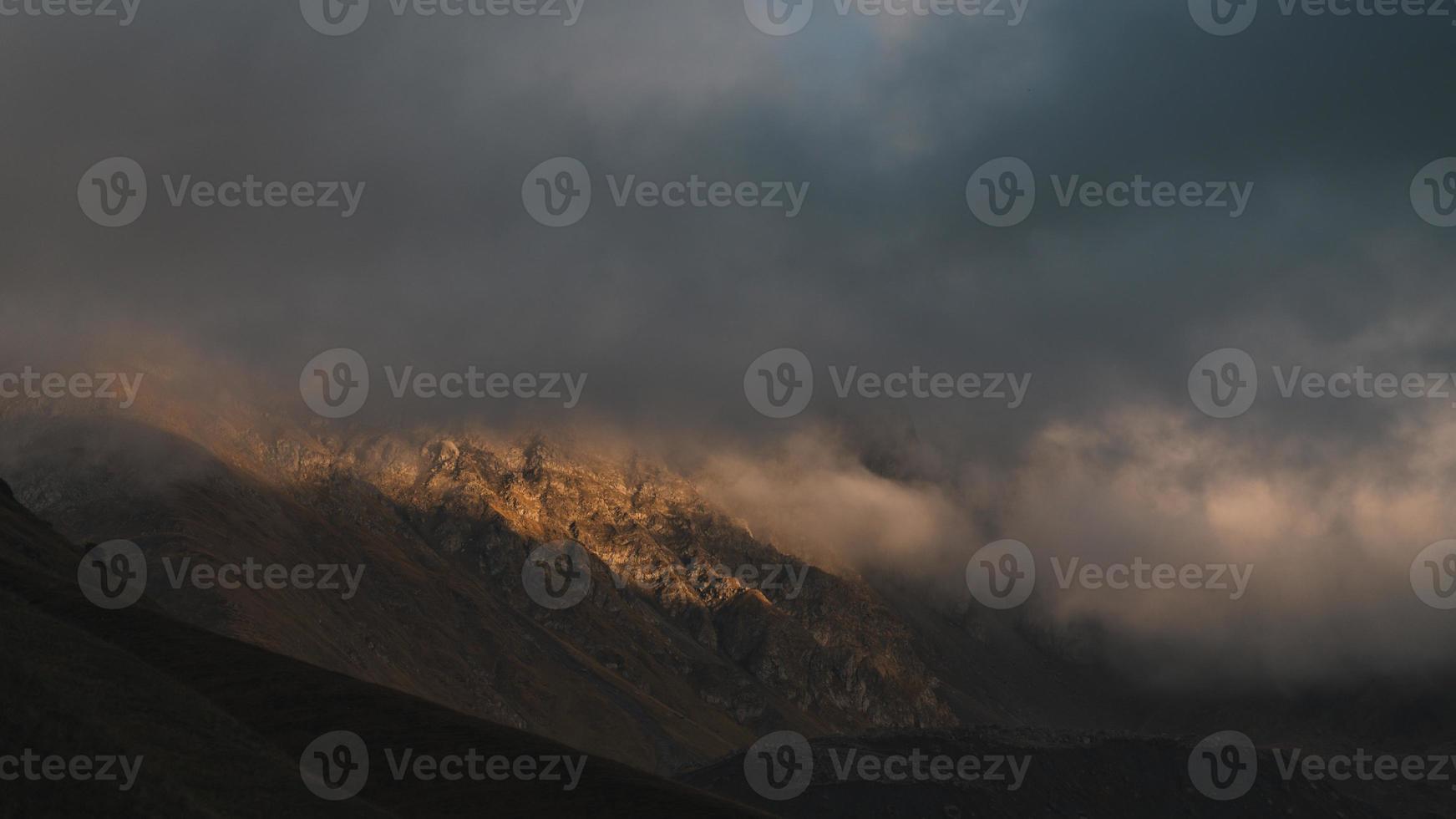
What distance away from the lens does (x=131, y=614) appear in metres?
97.6

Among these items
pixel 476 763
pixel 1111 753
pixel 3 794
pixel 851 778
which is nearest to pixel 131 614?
pixel 476 763

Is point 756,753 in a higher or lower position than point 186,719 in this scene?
higher

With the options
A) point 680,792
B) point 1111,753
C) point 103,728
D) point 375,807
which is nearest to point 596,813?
point 680,792

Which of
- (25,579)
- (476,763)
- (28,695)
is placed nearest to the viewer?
(28,695)

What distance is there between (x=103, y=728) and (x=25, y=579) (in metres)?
56.8

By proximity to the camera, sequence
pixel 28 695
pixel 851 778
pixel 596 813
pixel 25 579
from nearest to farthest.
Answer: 1. pixel 28 695
2. pixel 596 813
3. pixel 25 579
4. pixel 851 778

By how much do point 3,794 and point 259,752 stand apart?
22.7 meters

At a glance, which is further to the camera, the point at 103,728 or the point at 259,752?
the point at 259,752

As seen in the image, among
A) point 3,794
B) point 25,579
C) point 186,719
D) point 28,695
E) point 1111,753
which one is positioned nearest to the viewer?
point 3,794

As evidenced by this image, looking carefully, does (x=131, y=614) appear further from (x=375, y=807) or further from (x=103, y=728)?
(x=103, y=728)

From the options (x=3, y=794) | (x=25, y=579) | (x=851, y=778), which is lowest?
(x=3, y=794)

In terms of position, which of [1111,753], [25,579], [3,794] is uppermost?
[1111,753]

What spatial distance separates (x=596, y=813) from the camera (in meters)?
75.8

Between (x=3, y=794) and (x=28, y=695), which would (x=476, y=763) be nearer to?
(x=28, y=695)
